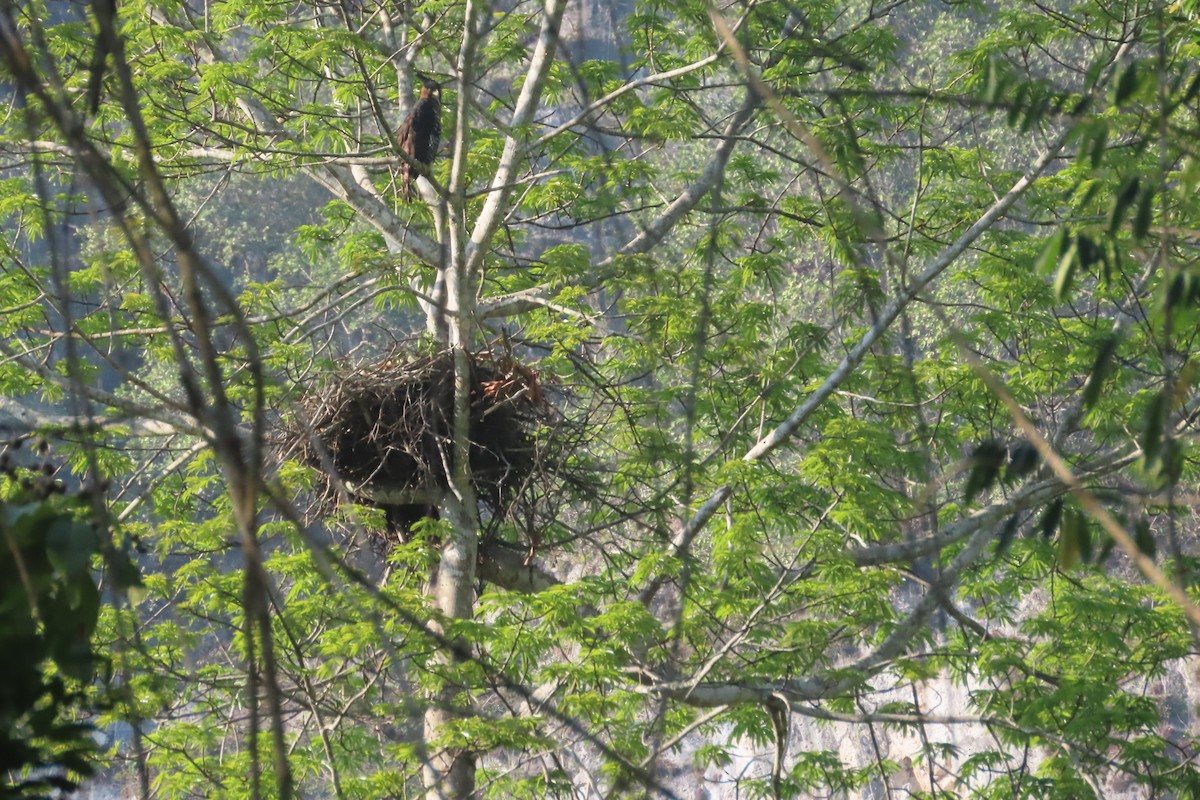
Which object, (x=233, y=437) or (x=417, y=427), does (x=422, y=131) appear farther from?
(x=233, y=437)

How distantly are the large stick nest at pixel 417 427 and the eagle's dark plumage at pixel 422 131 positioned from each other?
126 centimetres

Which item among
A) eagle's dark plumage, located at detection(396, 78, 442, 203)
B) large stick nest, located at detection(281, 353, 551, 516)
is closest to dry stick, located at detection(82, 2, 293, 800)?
large stick nest, located at detection(281, 353, 551, 516)

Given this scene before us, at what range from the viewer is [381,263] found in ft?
21.4

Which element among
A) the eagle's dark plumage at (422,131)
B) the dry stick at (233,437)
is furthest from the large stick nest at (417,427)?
the dry stick at (233,437)

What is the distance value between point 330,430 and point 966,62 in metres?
3.64

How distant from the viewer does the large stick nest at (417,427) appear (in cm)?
532

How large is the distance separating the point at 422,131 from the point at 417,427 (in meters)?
1.83

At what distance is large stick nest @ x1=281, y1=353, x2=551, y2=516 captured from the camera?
5.32 m

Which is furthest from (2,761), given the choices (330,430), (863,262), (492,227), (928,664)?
(863,262)

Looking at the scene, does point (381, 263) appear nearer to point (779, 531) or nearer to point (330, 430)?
point (330, 430)

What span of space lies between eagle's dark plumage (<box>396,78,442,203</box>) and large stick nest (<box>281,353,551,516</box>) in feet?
4.13

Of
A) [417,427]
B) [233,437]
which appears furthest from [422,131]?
[233,437]

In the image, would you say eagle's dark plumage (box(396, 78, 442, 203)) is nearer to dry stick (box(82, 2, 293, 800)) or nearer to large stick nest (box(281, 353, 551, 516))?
large stick nest (box(281, 353, 551, 516))

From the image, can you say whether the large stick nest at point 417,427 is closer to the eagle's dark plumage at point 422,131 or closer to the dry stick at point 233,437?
the eagle's dark plumage at point 422,131
